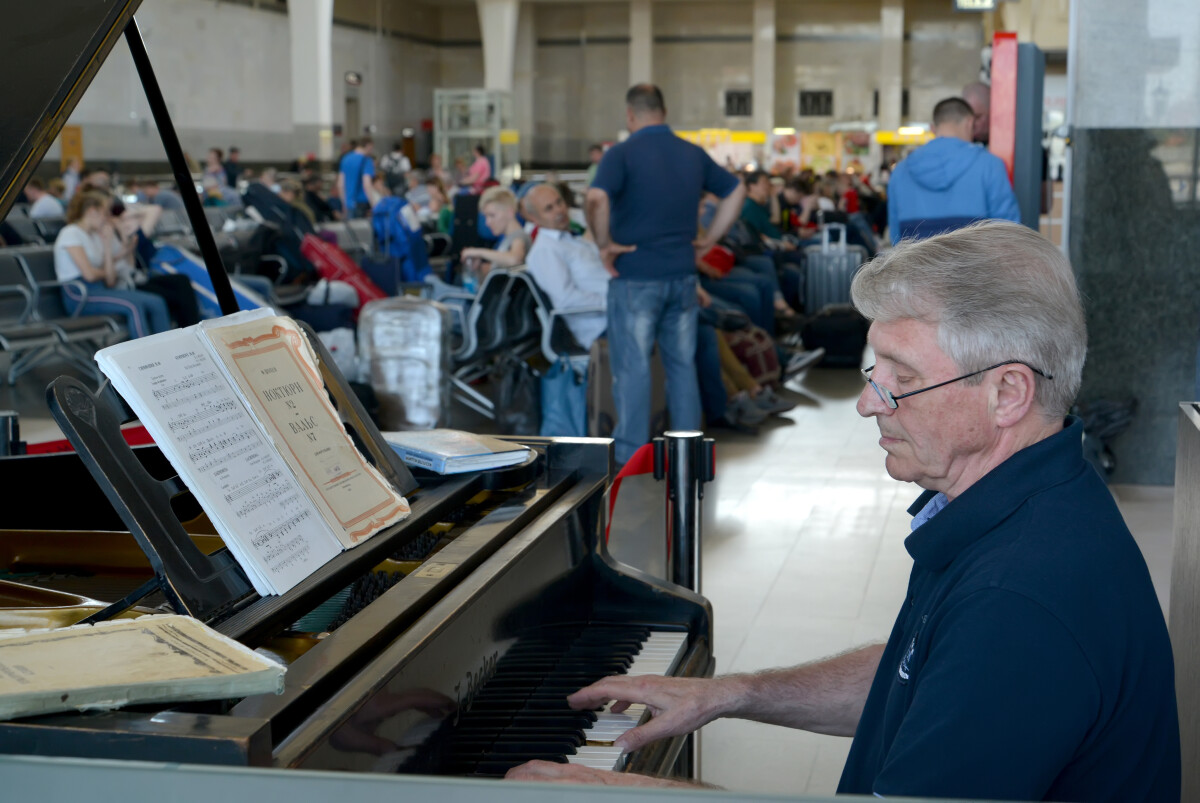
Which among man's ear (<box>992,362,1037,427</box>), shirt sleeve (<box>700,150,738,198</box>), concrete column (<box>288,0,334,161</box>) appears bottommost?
man's ear (<box>992,362,1037,427</box>)

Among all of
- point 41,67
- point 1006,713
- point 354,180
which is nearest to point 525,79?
point 354,180

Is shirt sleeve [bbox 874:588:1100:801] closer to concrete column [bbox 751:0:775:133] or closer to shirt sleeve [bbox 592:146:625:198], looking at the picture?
shirt sleeve [bbox 592:146:625:198]

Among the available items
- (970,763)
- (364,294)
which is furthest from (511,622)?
(364,294)

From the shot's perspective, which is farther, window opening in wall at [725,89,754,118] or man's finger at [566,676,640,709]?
window opening in wall at [725,89,754,118]

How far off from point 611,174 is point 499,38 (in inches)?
1131

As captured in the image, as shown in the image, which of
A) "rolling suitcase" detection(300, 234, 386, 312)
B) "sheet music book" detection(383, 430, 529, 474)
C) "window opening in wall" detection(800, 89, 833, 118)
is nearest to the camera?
"sheet music book" detection(383, 430, 529, 474)

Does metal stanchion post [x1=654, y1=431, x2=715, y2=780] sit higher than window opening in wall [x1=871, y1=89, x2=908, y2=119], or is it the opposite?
window opening in wall [x1=871, y1=89, x2=908, y2=119]

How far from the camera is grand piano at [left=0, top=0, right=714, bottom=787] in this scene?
4.26 ft

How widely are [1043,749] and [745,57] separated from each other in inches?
1455

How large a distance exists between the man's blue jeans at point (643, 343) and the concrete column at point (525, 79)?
30.0 m

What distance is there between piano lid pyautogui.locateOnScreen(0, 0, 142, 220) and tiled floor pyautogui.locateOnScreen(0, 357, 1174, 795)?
181cm

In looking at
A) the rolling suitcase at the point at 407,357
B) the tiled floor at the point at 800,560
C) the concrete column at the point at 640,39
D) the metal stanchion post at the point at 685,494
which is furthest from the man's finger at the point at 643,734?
the concrete column at the point at 640,39

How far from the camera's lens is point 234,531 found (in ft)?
5.42

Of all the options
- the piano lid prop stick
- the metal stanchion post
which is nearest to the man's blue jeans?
the metal stanchion post
